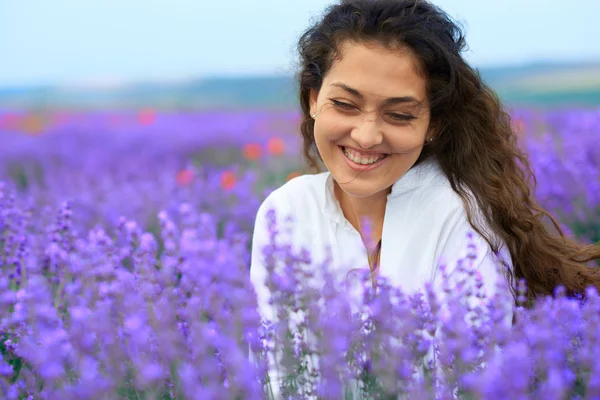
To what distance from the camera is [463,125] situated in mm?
2500

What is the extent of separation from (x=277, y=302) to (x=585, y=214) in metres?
2.46

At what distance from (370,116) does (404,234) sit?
39 cm

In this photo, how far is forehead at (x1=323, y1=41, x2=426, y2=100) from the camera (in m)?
2.16

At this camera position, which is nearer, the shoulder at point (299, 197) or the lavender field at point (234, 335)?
the lavender field at point (234, 335)

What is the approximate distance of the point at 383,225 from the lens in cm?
247

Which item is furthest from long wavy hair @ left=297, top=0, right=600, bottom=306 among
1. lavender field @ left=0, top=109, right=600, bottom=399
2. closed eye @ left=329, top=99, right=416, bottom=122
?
lavender field @ left=0, top=109, right=600, bottom=399

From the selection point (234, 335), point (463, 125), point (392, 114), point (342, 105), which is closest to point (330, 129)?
point (342, 105)

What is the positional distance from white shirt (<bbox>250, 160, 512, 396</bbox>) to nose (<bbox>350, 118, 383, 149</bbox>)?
1.04 feet

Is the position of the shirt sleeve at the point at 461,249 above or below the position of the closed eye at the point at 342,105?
below

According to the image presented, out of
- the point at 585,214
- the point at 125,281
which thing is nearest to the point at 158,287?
the point at 125,281

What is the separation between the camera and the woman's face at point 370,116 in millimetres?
2170

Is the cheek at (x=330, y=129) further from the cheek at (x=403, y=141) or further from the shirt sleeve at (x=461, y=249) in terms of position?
the shirt sleeve at (x=461, y=249)

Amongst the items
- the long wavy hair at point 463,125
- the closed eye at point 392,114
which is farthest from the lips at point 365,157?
the long wavy hair at point 463,125

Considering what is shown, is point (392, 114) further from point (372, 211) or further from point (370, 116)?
point (372, 211)
